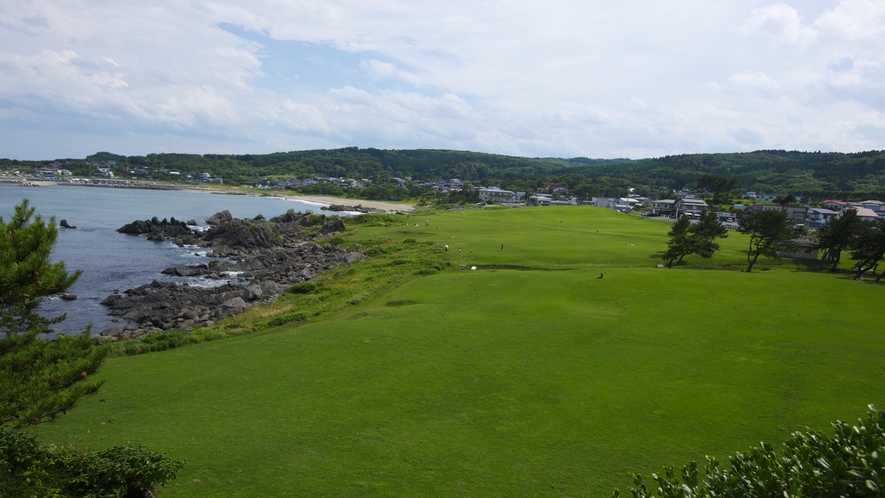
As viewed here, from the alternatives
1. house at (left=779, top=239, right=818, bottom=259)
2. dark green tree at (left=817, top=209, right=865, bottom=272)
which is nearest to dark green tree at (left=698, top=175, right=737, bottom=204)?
house at (left=779, top=239, right=818, bottom=259)

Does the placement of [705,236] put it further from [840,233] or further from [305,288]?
[305,288]

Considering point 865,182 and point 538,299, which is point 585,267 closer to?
point 538,299

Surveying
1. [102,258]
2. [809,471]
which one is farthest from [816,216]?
[102,258]

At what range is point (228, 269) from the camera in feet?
159

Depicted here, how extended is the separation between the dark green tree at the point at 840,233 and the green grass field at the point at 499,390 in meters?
10.7

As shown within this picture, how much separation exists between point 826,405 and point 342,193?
171711 millimetres

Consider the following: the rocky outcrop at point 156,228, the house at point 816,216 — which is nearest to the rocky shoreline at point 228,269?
the rocky outcrop at point 156,228

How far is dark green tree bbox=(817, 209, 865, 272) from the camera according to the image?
117 feet

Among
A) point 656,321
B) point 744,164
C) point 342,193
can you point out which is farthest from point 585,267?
point 744,164

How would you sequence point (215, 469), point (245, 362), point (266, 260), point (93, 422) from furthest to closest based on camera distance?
point (266, 260) → point (245, 362) → point (93, 422) → point (215, 469)

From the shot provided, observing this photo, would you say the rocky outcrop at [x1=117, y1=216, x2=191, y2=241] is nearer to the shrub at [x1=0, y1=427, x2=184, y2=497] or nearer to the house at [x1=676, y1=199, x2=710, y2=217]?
the shrub at [x1=0, y1=427, x2=184, y2=497]

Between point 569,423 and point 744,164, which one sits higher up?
point 744,164

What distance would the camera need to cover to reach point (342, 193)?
177 metres

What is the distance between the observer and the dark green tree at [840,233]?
3572 cm
